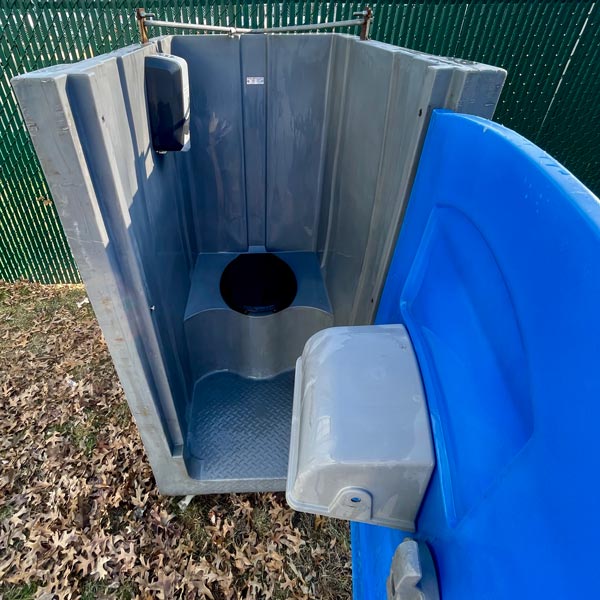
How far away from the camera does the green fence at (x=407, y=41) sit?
364 centimetres

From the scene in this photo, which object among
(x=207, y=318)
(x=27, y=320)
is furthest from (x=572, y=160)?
(x=27, y=320)

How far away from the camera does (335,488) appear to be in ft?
3.95

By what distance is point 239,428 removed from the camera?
275 cm

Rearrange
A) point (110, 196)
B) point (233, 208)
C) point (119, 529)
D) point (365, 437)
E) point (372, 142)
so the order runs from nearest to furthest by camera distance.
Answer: point (365, 437)
point (110, 196)
point (372, 142)
point (119, 529)
point (233, 208)

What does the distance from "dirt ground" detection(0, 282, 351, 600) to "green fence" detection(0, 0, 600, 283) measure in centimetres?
231

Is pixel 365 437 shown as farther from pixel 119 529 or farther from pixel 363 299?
pixel 119 529

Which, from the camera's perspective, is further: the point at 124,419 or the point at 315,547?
the point at 124,419

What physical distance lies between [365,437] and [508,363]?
482 millimetres

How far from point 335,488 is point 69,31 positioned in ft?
14.4

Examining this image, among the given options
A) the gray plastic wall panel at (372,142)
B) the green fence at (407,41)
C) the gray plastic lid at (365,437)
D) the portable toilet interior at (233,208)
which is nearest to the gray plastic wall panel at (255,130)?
the portable toilet interior at (233,208)

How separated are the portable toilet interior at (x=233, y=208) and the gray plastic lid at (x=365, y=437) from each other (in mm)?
573

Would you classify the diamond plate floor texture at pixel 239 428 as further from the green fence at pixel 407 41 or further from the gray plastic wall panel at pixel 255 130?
the green fence at pixel 407 41

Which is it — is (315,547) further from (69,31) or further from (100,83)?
(69,31)

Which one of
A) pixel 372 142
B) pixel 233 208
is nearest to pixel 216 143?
pixel 233 208
